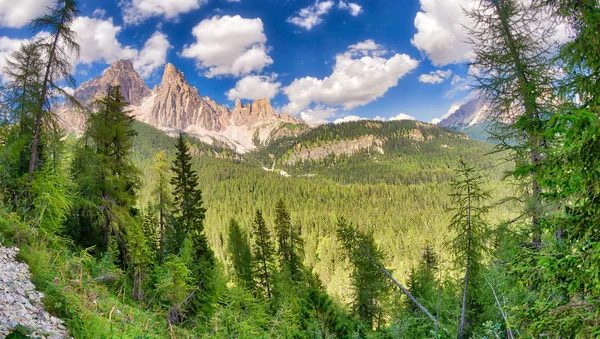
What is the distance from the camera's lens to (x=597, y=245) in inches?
122

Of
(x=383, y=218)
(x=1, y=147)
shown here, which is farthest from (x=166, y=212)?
(x=383, y=218)

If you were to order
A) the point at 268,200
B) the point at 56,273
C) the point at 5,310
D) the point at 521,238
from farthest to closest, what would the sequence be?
the point at 268,200
the point at 521,238
the point at 56,273
the point at 5,310

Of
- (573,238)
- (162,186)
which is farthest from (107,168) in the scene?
(573,238)

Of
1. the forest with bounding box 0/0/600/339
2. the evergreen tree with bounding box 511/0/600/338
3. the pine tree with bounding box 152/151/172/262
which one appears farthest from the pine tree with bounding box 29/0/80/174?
the evergreen tree with bounding box 511/0/600/338

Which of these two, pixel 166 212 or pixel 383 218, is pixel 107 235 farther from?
pixel 383 218

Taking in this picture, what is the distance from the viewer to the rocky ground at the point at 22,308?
3186 mm

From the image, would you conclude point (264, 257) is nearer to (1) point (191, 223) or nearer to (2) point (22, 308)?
(1) point (191, 223)

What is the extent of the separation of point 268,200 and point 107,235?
11847 centimetres

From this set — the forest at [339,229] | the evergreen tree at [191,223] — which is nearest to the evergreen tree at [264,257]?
→ the forest at [339,229]

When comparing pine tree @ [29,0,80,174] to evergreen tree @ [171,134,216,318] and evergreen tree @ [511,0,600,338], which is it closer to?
evergreen tree @ [171,134,216,318]

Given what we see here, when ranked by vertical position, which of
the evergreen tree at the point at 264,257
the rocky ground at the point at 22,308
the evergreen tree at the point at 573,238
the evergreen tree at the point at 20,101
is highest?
the evergreen tree at the point at 20,101

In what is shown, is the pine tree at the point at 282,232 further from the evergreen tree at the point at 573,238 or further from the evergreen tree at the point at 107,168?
the evergreen tree at the point at 573,238

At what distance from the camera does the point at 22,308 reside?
359 centimetres

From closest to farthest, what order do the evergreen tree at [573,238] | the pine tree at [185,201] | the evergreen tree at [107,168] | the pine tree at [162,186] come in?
the evergreen tree at [573,238] < the evergreen tree at [107,168] < the pine tree at [162,186] < the pine tree at [185,201]
